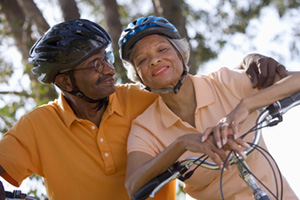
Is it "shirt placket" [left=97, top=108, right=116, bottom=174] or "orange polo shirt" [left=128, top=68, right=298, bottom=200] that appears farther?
"shirt placket" [left=97, top=108, right=116, bottom=174]

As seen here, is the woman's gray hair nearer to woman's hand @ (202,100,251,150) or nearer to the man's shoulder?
the man's shoulder

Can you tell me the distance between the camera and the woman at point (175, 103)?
3.65 metres

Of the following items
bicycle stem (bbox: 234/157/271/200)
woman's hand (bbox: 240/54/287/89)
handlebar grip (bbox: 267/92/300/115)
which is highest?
woman's hand (bbox: 240/54/287/89)

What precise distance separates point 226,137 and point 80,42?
69.9 inches

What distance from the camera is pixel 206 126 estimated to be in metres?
3.82

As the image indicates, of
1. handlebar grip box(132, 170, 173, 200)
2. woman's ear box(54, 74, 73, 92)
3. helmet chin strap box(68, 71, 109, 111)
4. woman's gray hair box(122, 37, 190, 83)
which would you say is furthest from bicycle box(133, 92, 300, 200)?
woman's ear box(54, 74, 73, 92)

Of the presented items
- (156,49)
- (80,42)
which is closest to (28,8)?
(80,42)

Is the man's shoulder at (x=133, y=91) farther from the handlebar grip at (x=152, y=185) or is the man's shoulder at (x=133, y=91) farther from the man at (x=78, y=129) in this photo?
the handlebar grip at (x=152, y=185)

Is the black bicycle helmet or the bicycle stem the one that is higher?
the black bicycle helmet

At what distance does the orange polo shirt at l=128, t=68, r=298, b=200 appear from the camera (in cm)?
365

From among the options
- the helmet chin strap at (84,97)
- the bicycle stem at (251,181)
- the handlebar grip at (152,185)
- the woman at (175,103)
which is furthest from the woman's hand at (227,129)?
the helmet chin strap at (84,97)

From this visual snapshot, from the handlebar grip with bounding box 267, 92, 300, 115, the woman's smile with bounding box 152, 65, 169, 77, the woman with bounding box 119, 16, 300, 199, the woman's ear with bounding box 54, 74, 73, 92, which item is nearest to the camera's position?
the handlebar grip with bounding box 267, 92, 300, 115

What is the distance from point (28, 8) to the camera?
295 inches

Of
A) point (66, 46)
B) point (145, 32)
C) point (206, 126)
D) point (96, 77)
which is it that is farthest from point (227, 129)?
point (66, 46)
